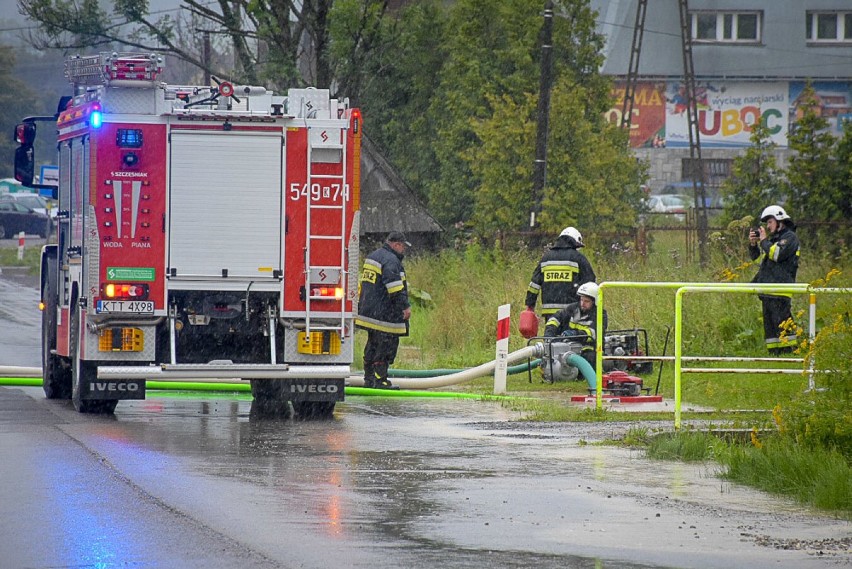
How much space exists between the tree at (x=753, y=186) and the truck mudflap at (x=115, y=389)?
16.6 metres

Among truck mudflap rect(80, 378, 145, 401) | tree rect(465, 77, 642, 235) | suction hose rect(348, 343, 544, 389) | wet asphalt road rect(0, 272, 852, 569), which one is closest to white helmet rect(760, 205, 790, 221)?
suction hose rect(348, 343, 544, 389)

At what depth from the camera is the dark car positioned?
53.2 m

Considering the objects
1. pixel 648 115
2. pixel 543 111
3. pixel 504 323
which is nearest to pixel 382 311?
pixel 504 323

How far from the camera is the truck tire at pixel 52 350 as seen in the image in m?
14.6

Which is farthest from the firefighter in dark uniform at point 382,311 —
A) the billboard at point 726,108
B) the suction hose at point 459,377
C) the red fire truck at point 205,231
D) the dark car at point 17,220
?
the billboard at point 726,108

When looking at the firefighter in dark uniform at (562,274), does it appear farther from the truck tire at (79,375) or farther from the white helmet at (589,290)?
the truck tire at (79,375)

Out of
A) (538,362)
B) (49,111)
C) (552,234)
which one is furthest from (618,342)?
(49,111)

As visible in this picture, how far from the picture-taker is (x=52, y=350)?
14.6 metres

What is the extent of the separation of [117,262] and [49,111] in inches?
3343

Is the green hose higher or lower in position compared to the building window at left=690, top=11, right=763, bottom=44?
lower

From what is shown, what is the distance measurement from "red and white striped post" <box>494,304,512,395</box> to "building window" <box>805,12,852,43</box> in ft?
168

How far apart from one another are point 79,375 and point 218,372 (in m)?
1.30

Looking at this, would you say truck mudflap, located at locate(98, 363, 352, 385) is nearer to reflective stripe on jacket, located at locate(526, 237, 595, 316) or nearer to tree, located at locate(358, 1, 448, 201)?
reflective stripe on jacket, located at locate(526, 237, 595, 316)

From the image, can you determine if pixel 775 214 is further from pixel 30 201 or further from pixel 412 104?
pixel 30 201
